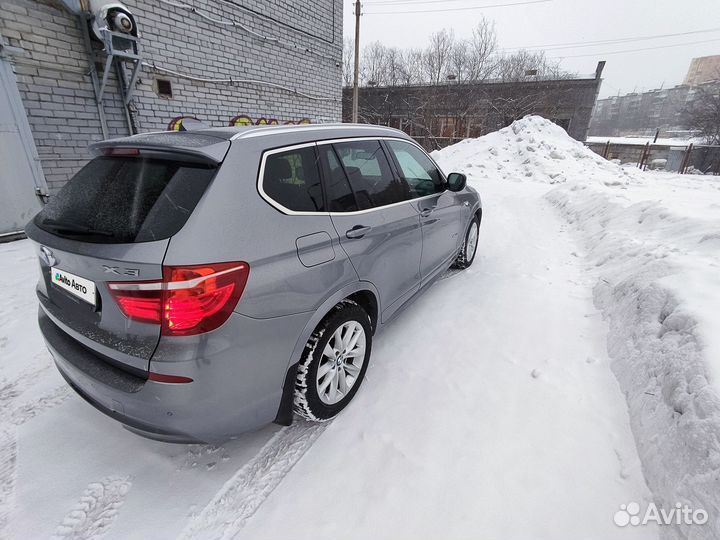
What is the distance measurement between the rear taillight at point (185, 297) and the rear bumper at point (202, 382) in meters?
0.06

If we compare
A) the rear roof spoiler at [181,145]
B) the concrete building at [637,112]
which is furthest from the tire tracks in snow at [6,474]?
the concrete building at [637,112]

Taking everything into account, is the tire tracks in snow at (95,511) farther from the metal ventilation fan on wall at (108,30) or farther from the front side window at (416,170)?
the metal ventilation fan on wall at (108,30)

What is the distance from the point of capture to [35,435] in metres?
2.06

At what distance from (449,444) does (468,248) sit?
113 inches

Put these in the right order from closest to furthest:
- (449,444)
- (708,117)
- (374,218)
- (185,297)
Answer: (185,297) < (449,444) < (374,218) < (708,117)

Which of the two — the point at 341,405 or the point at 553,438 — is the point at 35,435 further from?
the point at 553,438

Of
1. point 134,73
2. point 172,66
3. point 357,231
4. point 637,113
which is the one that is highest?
point 637,113

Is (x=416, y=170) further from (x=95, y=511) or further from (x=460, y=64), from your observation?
(x=460, y=64)

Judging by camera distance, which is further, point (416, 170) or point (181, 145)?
point (416, 170)

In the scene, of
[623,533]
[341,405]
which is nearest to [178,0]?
[341,405]

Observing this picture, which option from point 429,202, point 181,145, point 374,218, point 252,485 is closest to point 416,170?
point 429,202

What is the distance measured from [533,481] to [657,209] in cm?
479

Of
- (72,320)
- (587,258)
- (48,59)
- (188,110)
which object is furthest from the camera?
(188,110)

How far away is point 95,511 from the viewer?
1.66m
